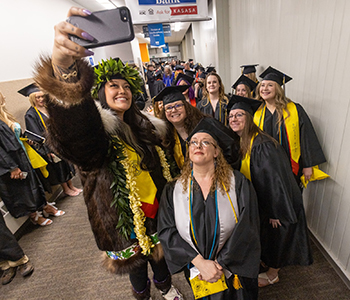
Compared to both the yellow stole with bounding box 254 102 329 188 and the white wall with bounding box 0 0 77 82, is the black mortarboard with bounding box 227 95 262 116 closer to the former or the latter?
the yellow stole with bounding box 254 102 329 188

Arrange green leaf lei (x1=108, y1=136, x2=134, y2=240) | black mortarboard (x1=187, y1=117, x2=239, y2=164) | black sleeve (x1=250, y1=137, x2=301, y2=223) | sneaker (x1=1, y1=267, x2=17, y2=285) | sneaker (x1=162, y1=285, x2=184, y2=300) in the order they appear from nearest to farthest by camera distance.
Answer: green leaf lei (x1=108, y1=136, x2=134, y2=240) < black mortarboard (x1=187, y1=117, x2=239, y2=164) < black sleeve (x1=250, y1=137, x2=301, y2=223) < sneaker (x1=162, y1=285, x2=184, y2=300) < sneaker (x1=1, y1=267, x2=17, y2=285)

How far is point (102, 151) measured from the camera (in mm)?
1041

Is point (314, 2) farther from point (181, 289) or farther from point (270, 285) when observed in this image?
point (181, 289)

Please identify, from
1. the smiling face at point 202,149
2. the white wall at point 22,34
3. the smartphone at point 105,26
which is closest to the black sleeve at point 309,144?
the smiling face at point 202,149

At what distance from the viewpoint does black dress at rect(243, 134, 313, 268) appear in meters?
1.51

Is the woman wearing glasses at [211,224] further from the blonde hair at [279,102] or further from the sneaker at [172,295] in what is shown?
the blonde hair at [279,102]

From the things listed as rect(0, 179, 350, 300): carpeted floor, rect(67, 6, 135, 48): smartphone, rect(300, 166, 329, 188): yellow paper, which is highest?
rect(67, 6, 135, 48): smartphone

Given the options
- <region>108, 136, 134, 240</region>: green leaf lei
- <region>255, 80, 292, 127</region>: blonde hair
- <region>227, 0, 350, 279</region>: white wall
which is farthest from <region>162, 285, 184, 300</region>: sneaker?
<region>255, 80, 292, 127</region>: blonde hair

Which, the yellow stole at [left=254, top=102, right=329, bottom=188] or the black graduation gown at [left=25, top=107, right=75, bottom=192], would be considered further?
the black graduation gown at [left=25, top=107, right=75, bottom=192]

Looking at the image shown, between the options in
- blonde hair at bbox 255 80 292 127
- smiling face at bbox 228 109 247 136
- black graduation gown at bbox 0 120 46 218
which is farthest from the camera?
black graduation gown at bbox 0 120 46 218

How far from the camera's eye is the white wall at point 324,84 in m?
1.61

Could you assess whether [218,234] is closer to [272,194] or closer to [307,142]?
[272,194]

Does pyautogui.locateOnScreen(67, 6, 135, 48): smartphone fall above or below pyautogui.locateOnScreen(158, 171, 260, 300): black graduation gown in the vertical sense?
above

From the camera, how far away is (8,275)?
233 centimetres
